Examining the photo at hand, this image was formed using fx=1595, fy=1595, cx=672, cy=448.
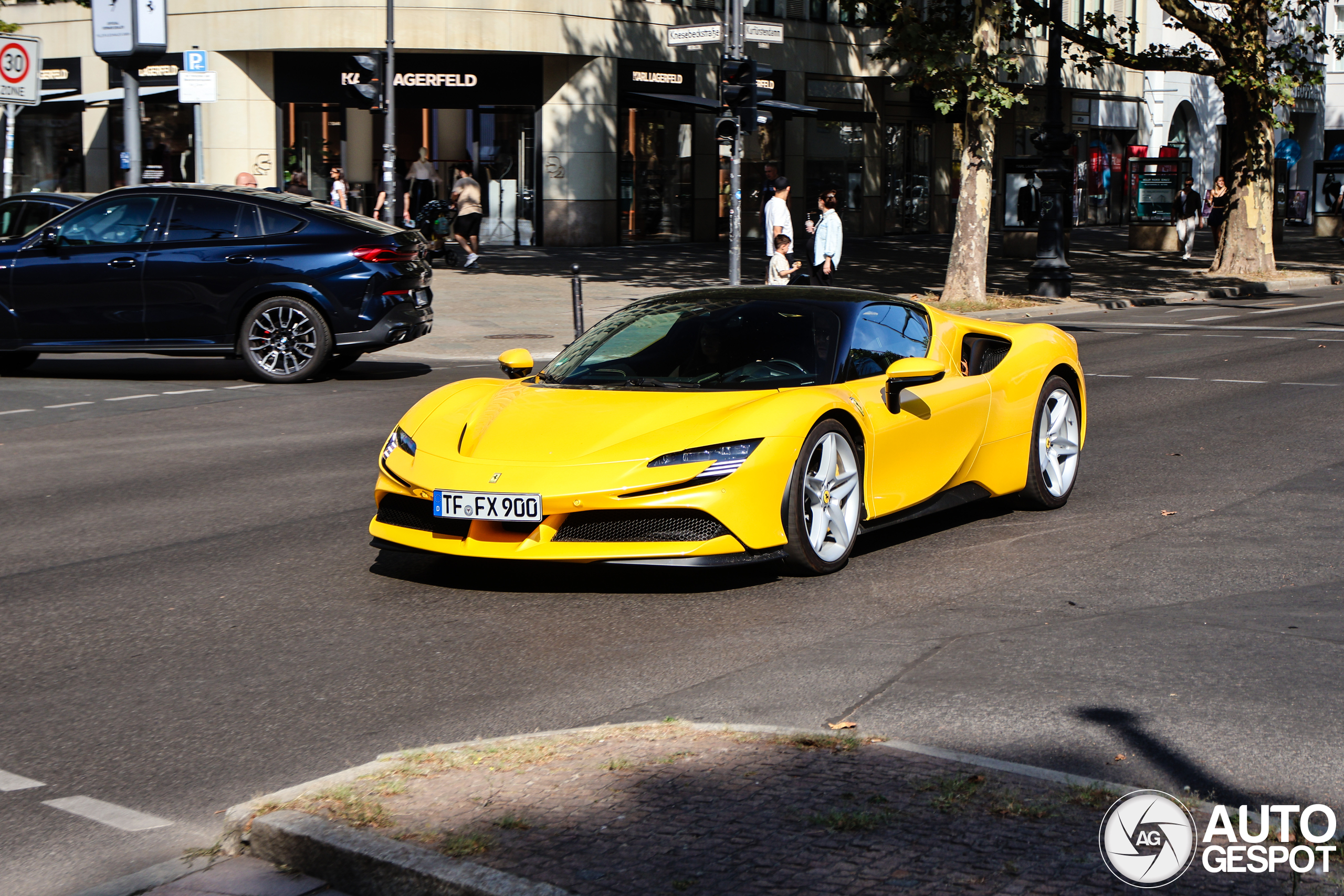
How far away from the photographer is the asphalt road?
454cm

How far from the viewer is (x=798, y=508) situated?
22.1 ft

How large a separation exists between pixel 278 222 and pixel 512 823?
12.2 m

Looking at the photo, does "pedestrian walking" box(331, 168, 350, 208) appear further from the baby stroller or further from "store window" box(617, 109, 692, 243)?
"store window" box(617, 109, 692, 243)

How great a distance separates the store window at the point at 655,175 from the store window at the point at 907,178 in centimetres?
955

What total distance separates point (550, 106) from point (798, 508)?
32045 millimetres

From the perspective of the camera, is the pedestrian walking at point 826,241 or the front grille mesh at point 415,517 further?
the pedestrian walking at point 826,241

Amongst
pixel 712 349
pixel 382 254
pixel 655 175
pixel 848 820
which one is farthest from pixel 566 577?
pixel 655 175

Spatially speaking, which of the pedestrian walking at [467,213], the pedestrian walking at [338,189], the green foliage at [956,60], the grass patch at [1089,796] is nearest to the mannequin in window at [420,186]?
the pedestrian walking at [338,189]

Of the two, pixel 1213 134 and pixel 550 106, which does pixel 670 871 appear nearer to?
pixel 550 106

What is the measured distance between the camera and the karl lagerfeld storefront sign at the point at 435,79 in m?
37.0

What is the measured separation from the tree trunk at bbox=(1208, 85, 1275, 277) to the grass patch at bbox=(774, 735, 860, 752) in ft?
102

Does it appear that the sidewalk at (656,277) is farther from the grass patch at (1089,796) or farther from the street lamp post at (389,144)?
the grass patch at (1089,796)

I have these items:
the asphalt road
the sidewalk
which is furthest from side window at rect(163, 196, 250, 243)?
the asphalt road

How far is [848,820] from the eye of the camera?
3.68 m
